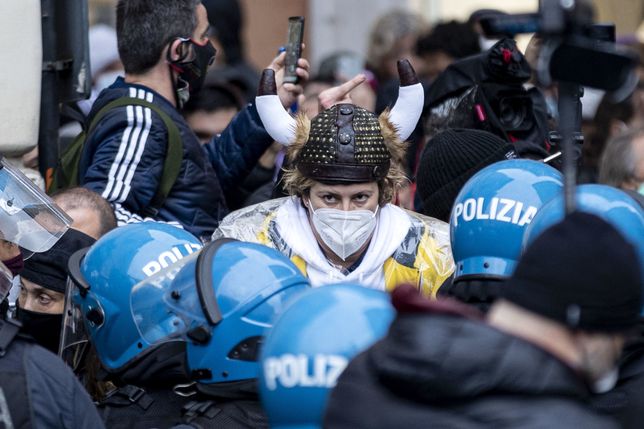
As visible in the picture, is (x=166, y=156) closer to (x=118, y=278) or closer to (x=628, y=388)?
(x=118, y=278)

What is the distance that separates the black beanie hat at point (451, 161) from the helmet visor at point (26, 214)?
1.49m

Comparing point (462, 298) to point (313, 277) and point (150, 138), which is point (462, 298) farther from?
point (150, 138)

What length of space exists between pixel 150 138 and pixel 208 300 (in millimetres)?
1805

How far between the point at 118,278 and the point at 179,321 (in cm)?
44

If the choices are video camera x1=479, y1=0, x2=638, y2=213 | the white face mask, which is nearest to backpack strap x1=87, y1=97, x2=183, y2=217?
video camera x1=479, y1=0, x2=638, y2=213

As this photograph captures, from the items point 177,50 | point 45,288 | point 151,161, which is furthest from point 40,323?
point 177,50

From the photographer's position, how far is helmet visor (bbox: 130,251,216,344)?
3570 mm

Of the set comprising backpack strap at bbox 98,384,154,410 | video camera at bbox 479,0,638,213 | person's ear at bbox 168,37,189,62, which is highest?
video camera at bbox 479,0,638,213

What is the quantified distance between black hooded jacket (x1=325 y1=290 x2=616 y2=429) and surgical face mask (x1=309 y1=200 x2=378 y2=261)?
1.96 metres

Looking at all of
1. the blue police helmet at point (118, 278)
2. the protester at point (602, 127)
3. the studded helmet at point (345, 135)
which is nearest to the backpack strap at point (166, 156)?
the studded helmet at point (345, 135)

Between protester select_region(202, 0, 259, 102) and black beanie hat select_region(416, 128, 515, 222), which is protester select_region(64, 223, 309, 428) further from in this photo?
protester select_region(202, 0, 259, 102)

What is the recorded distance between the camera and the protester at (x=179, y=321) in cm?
354

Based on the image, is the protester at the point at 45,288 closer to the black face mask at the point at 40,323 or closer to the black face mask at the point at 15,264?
the black face mask at the point at 40,323

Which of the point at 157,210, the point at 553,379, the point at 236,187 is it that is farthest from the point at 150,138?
the point at 553,379
